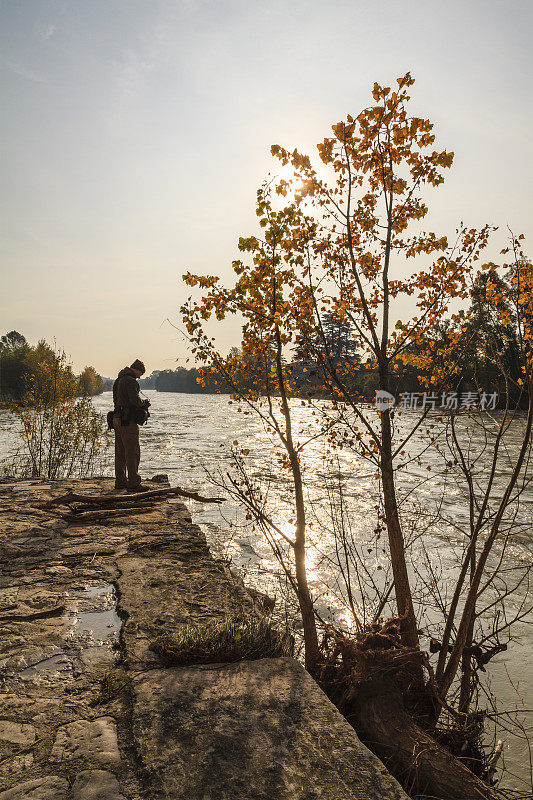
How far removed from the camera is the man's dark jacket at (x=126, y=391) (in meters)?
8.52

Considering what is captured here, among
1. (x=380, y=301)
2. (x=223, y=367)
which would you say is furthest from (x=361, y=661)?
(x=380, y=301)

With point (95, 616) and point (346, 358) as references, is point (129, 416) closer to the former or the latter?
point (95, 616)

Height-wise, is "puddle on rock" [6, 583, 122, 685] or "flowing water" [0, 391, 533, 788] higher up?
"puddle on rock" [6, 583, 122, 685]

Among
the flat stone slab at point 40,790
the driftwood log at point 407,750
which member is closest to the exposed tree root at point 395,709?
the driftwood log at point 407,750

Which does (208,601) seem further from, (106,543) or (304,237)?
(304,237)

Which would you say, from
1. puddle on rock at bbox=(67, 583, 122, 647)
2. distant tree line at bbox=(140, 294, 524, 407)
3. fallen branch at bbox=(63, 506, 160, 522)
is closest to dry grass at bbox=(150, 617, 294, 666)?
puddle on rock at bbox=(67, 583, 122, 647)

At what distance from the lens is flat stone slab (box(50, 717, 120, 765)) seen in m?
2.14

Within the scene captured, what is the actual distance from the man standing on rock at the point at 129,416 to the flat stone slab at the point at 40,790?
6.63 meters

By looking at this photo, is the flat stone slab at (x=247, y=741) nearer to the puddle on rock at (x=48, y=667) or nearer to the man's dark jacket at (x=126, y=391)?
the puddle on rock at (x=48, y=667)

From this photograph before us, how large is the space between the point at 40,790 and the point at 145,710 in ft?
1.97

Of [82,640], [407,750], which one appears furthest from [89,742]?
[407,750]

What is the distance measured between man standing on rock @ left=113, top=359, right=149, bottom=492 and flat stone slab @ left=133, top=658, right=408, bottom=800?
6025 mm

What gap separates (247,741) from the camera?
7.41 feet

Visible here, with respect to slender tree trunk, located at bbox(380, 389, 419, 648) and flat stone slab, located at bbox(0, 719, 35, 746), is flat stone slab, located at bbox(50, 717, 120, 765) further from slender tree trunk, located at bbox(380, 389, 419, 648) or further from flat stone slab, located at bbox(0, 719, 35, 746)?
slender tree trunk, located at bbox(380, 389, 419, 648)
